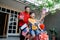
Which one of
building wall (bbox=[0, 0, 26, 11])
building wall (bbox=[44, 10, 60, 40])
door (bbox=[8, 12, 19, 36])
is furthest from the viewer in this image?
building wall (bbox=[44, 10, 60, 40])

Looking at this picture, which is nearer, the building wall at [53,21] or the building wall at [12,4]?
the building wall at [12,4]

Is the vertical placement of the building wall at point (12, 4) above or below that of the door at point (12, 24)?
above

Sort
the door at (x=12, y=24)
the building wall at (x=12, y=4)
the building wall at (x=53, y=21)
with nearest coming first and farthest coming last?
1. the building wall at (x=12, y=4)
2. the door at (x=12, y=24)
3. the building wall at (x=53, y=21)

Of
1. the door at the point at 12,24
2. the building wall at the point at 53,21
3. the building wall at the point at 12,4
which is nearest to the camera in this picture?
the building wall at the point at 12,4

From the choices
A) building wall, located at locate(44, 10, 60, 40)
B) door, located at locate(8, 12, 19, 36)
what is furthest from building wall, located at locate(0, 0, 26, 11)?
building wall, located at locate(44, 10, 60, 40)

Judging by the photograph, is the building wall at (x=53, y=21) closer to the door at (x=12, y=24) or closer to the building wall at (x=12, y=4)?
the door at (x=12, y=24)

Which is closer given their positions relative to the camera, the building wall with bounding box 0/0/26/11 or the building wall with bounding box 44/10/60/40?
the building wall with bounding box 0/0/26/11

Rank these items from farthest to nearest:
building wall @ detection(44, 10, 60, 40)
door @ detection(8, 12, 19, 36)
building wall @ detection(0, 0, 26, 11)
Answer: building wall @ detection(44, 10, 60, 40), door @ detection(8, 12, 19, 36), building wall @ detection(0, 0, 26, 11)

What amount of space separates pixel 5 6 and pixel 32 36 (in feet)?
8.17

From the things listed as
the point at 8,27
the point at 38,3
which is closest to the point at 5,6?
the point at 8,27

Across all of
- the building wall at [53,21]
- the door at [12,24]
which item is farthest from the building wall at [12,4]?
the building wall at [53,21]

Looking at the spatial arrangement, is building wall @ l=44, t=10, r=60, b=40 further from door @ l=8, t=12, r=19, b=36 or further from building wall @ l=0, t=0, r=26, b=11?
building wall @ l=0, t=0, r=26, b=11

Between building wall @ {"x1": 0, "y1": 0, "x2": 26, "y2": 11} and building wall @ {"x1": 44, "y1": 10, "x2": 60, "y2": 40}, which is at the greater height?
building wall @ {"x1": 0, "y1": 0, "x2": 26, "y2": 11}

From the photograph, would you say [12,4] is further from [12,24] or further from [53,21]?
[53,21]
